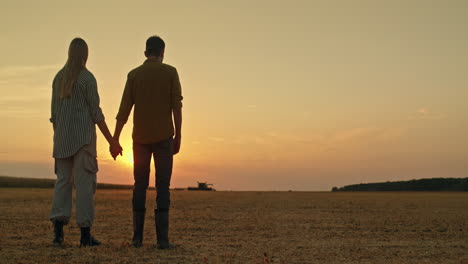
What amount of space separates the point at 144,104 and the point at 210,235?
217 centimetres

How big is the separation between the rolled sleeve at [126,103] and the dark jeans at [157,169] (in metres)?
0.34

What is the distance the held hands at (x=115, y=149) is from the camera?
6652 millimetres

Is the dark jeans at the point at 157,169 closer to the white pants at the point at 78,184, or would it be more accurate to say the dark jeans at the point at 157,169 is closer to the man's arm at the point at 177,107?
the man's arm at the point at 177,107

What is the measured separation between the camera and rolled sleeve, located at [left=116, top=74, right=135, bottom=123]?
678cm

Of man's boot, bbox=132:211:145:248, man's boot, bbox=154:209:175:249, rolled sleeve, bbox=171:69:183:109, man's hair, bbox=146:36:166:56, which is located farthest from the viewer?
man's hair, bbox=146:36:166:56

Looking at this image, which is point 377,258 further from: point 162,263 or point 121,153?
point 121,153

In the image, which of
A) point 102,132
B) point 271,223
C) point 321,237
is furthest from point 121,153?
point 271,223

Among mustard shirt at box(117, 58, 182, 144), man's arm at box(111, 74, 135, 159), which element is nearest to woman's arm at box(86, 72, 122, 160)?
man's arm at box(111, 74, 135, 159)

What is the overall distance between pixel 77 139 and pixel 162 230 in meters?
1.36

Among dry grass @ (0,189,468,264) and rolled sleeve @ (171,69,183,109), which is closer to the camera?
dry grass @ (0,189,468,264)

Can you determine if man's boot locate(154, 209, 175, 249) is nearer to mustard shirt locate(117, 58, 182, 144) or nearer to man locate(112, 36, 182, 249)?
man locate(112, 36, 182, 249)

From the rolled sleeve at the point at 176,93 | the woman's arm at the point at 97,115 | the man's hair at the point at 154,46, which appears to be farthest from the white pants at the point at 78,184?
the man's hair at the point at 154,46

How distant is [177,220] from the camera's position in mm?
10516

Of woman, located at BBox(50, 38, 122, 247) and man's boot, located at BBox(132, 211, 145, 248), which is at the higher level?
woman, located at BBox(50, 38, 122, 247)
